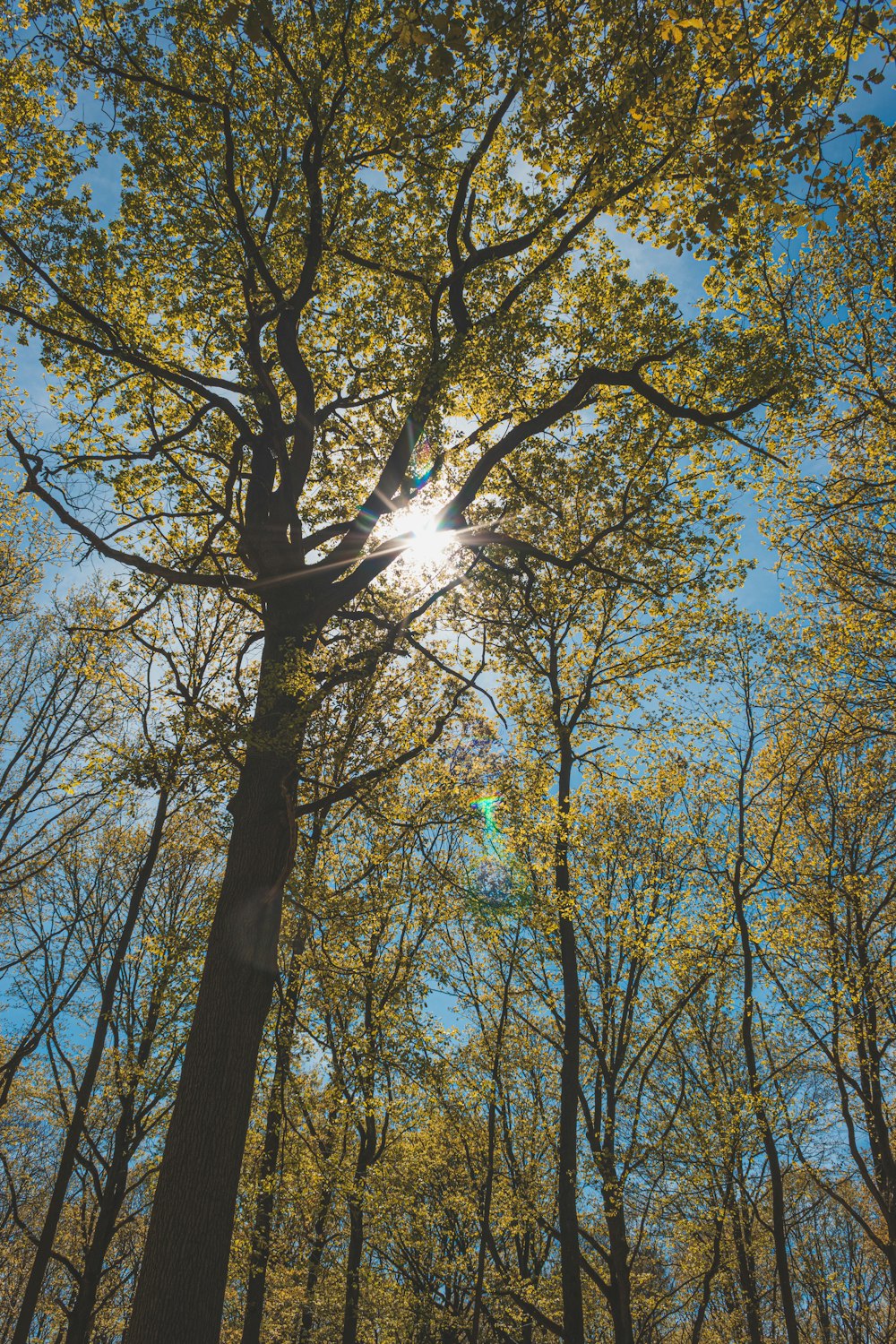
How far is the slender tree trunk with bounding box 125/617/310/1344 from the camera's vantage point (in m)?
4.82

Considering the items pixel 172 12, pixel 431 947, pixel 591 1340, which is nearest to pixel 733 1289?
pixel 591 1340

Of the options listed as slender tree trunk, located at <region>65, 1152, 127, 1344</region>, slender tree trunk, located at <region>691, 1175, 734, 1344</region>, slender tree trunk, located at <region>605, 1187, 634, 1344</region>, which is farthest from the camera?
slender tree trunk, located at <region>691, 1175, 734, 1344</region>

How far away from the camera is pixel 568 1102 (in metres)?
10.8

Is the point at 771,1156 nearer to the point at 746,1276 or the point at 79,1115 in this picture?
the point at 746,1276

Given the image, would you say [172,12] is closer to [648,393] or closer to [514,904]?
[648,393]

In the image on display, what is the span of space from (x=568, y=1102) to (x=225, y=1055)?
7.11m

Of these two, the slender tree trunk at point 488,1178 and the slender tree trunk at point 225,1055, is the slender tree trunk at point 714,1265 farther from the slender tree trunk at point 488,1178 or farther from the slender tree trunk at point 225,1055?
the slender tree trunk at point 225,1055

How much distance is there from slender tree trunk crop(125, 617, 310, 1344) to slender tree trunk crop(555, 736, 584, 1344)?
19.8 feet

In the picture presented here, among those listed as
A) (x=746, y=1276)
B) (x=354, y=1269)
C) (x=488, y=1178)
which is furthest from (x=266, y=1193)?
(x=746, y=1276)

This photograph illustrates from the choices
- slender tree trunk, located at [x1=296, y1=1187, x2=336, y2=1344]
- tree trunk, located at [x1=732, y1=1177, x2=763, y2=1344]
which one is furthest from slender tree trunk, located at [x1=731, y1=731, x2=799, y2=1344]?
slender tree trunk, located at [x1=296, y1=1187, x2=336, y2=1344]

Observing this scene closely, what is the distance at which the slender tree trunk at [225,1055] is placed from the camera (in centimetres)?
482

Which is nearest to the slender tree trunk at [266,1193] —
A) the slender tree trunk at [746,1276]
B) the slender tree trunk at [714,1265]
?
the slender tree trunk at [714,1265]

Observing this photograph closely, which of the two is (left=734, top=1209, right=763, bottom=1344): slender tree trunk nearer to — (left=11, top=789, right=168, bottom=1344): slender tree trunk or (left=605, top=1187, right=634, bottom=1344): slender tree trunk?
(left=605, top=1187, right=634, bottom=1344): slender tree trunk

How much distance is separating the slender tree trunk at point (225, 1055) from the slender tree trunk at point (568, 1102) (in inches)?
237
